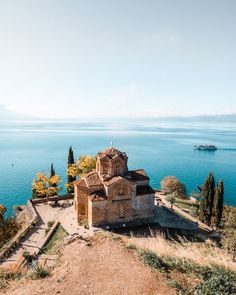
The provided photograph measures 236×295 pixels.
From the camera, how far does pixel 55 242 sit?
90.1 ft

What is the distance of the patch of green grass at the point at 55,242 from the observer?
25.6 m

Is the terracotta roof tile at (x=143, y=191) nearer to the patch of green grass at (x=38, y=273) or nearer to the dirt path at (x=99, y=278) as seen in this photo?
the dirt path at (x=99, y=278)

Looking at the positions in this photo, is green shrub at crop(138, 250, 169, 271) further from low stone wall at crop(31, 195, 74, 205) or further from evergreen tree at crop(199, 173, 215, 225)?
low stone wall at crop(31, 195, 74, 205)

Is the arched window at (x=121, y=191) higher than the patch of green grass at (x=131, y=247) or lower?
lower

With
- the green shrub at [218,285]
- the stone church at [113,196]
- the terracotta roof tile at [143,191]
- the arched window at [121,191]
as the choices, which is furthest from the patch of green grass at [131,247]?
the terracotta roof tile at [143,191]

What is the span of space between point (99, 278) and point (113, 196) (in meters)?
17.3

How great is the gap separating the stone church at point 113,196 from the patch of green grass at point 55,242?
2828mm

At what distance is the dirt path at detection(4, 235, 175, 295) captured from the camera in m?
11.9

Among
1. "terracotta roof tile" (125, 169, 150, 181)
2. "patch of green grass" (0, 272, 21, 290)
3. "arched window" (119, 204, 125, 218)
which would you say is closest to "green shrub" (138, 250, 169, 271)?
"patch of green grass" (0, 272, 21, 290)

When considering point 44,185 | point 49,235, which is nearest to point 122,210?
point 49,235

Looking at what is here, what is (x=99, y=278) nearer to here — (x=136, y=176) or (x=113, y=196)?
(x=113, y=196)

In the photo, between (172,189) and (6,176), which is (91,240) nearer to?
(172,189)

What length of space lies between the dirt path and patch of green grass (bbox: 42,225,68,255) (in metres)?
10.0

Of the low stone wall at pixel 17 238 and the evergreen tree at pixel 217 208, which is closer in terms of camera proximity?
the low stone wall at pixel 17 238
